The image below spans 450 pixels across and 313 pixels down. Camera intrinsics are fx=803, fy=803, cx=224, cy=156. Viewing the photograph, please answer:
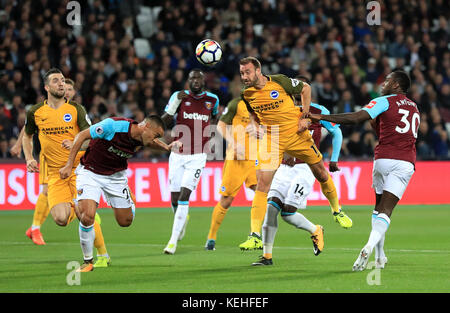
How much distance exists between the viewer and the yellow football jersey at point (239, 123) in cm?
1274

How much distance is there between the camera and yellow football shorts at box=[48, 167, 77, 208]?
34.4 ft

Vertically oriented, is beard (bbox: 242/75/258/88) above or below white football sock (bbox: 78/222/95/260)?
above

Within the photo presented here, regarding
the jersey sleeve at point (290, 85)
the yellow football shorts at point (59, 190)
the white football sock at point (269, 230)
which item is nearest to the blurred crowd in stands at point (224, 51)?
the yellow football shorts at point (59, 190)

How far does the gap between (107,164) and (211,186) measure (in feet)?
31.5

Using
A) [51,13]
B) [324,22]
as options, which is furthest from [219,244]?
[324,22]

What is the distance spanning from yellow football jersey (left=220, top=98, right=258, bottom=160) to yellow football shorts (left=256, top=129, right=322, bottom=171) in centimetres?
236

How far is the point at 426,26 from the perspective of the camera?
25109 mm

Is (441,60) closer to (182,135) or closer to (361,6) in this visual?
(361,6)

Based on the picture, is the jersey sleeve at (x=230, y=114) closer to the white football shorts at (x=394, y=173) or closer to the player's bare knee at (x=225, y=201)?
the player's bare knee at (x=225, y=201)

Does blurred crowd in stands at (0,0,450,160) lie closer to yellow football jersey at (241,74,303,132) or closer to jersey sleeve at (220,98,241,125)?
jersey sleeve at (220,98,241,125)

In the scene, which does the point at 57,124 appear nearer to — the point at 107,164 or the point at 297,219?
the point at 107,164

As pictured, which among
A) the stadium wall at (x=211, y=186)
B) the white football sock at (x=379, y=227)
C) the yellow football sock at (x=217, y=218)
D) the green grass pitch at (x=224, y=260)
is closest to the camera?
the green grass pitch at (x=224, y=260)

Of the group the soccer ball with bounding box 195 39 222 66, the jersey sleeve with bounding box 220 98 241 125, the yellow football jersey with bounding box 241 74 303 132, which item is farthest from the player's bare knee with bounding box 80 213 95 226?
the jersey sleeve with bounding box 220 98 241 125

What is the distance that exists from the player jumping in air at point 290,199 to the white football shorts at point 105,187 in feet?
5.56
